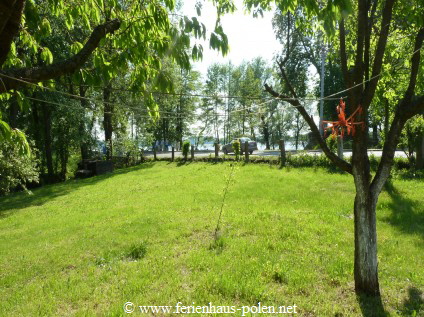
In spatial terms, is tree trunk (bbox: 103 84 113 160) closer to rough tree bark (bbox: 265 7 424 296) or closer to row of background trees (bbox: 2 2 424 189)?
row of background trees (bbox: 2 2 424 189)

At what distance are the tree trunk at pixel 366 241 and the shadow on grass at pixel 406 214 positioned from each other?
9.25 feet

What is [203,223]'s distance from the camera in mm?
7238

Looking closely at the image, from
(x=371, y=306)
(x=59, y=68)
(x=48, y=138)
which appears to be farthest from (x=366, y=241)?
(x=48, y=138)

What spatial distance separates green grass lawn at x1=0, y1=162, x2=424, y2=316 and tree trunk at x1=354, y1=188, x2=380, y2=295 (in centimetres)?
25

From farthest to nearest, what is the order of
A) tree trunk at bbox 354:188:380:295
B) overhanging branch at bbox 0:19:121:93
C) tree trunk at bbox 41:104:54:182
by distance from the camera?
tree trunk at bbox 41:104:54:182
tree trunk at bbox 354:188:380:295
overhanging branch at bbox 0:19:121:93

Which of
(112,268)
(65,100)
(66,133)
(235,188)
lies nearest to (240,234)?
(112,268)

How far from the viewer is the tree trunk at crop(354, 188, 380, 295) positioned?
3828mm

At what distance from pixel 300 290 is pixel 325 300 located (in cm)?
35

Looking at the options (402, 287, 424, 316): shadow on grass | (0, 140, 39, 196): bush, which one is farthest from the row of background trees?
(402, 287, 424, 316): shadow on grass

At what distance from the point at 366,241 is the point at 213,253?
2.56 m

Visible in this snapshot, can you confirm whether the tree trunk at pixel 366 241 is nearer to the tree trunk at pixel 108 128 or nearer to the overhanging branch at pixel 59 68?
the overhanging branch at pixel 59 68

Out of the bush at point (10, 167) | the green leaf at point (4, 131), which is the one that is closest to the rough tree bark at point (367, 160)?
the green leaf at point (4, 131)

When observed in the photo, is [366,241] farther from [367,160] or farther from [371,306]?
[367,160]

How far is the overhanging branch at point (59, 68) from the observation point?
9.32ft
